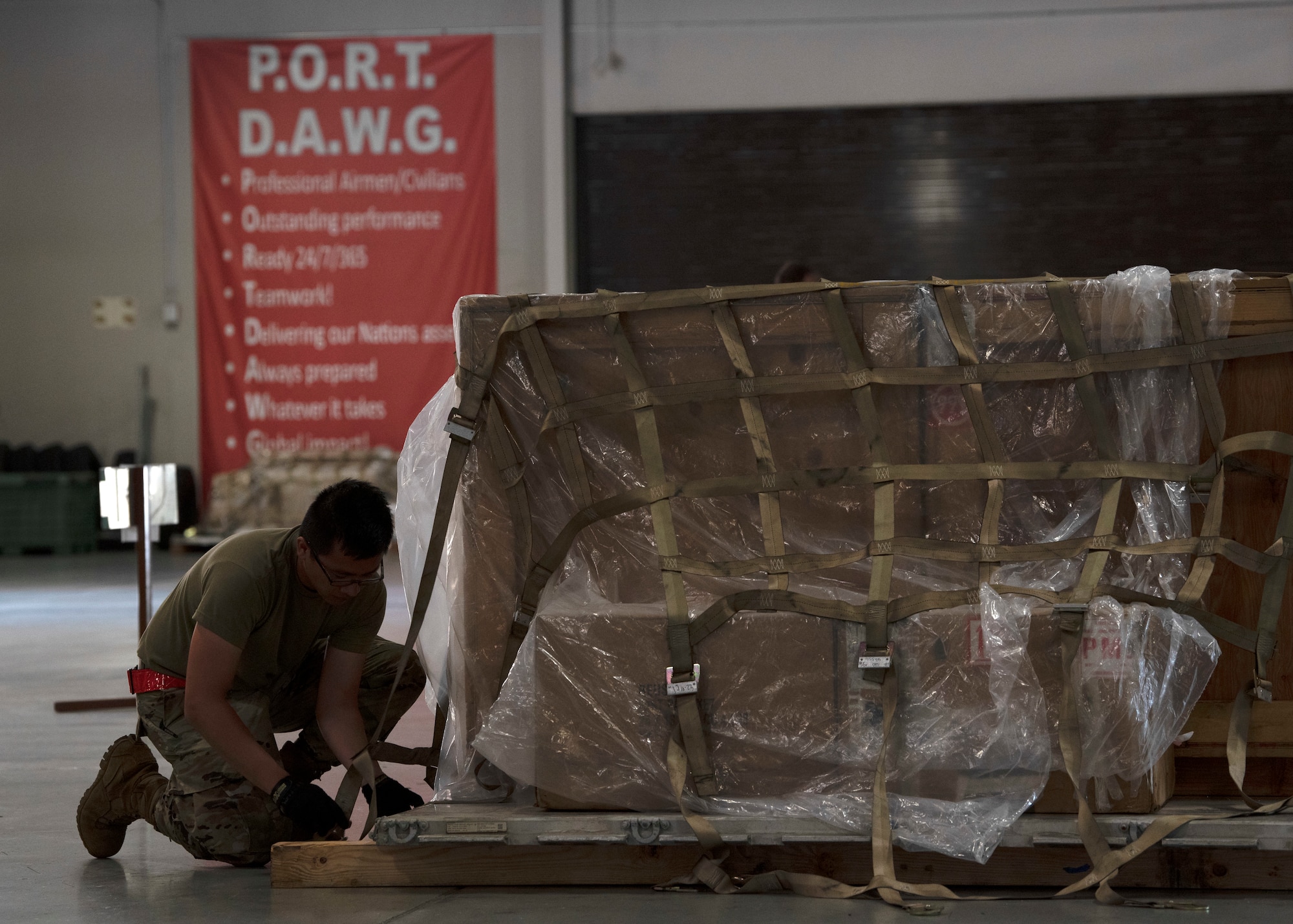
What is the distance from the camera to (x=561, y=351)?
2541mm

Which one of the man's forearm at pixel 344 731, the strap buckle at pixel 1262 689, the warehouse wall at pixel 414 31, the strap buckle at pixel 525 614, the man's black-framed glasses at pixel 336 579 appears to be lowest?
the man's forearm at pixel 344 731

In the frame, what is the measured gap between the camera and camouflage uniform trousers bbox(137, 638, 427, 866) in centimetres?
252

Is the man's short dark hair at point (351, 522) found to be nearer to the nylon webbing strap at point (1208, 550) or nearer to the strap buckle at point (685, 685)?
the strap buckle at point (685, 685)

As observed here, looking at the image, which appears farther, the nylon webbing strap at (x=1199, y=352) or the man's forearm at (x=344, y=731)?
the man's forearm at (x=344, y=731)

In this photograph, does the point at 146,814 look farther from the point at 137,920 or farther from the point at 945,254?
the point at 945,254

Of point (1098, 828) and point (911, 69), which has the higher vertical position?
point (911, 69)

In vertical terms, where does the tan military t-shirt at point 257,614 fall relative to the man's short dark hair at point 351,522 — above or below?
below

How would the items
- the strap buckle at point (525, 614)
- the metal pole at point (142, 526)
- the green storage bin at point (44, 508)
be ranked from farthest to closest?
the green storage bin at point (44, 508) → the metal pole at point (142, 526) → the strap buckle at point (525, 614)

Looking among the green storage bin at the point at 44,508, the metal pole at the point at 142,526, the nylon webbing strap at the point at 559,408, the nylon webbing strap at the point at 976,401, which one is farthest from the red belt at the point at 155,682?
the green storage bin at the point at 44,508

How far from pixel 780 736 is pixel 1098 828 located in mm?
555

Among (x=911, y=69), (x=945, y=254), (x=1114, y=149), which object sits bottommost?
(x=945, y=254)

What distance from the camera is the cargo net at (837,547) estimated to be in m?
2.24

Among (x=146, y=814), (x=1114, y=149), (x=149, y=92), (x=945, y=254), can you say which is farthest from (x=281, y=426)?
(x=146, y=814)

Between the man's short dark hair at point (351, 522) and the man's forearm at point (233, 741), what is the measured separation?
35 cm
